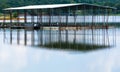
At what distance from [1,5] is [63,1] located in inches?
709

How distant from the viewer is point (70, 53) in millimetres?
26469

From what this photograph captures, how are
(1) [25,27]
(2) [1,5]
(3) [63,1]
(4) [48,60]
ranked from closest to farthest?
1. (4) [48,60]
2. (1) [25,27]
3. (2) [1,5]
4. (3) [63,1]

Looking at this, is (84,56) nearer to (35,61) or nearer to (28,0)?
(35,61)

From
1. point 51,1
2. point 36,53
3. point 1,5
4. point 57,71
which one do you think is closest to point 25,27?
point 36,53

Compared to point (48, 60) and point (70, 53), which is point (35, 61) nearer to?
point (48, 60)

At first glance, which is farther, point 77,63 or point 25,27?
point 25,27

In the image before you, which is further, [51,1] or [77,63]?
[51,1]

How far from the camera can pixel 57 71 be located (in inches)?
767

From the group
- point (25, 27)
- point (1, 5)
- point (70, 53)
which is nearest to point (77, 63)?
point (70, 53)

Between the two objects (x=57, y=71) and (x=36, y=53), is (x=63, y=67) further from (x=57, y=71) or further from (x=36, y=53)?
(x=36, y=53)

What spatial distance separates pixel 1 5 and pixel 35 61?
81.8 metres

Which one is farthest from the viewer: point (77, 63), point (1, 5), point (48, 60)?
point (1, 5)

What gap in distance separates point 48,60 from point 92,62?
259 cm

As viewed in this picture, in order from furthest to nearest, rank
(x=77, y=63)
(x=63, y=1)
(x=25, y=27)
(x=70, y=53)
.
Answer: (x=63, y=1) < (x=25, y=27) < (x=70, y=53) < (x=77, y=63)
